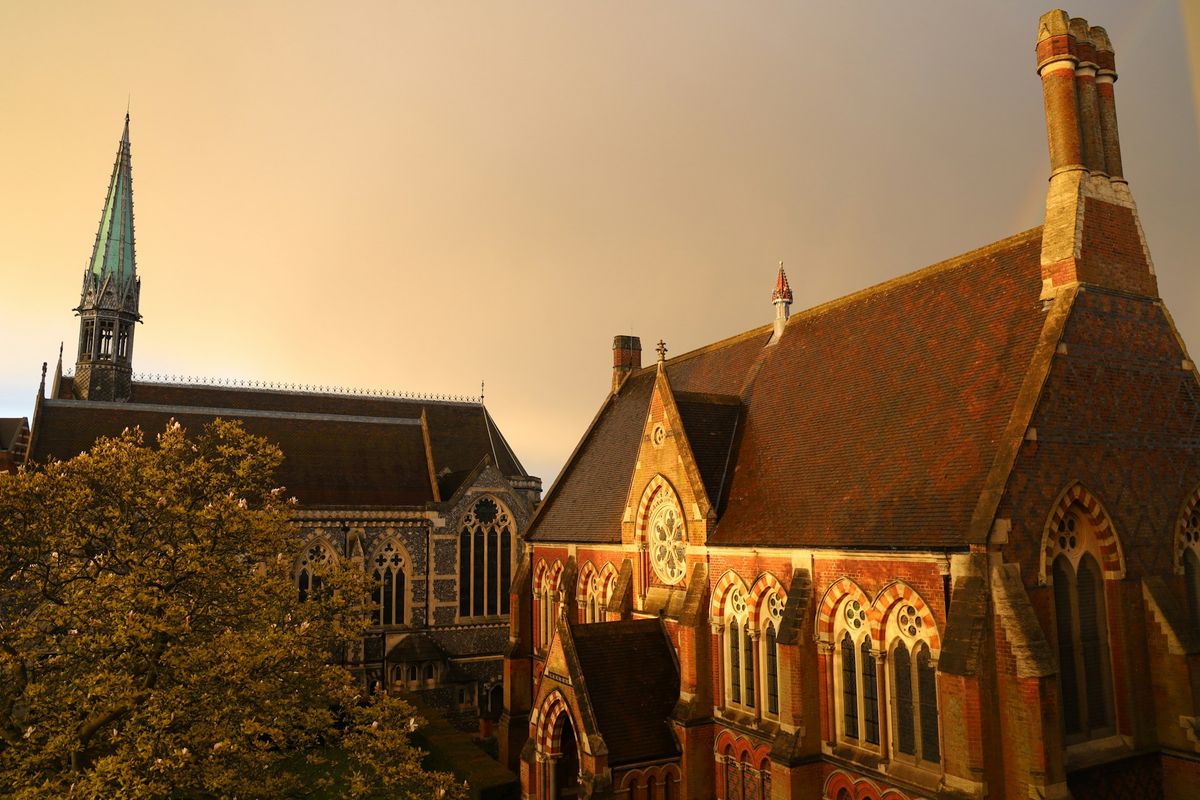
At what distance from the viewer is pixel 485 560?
41188 mm

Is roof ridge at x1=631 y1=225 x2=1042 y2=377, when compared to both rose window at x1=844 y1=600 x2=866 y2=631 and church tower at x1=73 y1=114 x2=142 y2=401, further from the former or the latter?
church tower at x1=73 y1=114 x2=142 y2=401

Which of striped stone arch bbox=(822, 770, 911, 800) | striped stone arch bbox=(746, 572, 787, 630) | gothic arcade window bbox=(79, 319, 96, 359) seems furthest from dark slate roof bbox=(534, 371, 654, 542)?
gothic arcade window bbox=(79, 319, 96, 359)

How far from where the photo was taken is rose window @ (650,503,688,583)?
2297 cm

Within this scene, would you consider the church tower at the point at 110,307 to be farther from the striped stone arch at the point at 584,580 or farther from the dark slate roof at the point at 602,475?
the striped stone arch at the point at 584,580

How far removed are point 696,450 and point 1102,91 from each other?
43.3 feet

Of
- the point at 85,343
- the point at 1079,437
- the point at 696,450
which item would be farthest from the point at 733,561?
the point at 85,343

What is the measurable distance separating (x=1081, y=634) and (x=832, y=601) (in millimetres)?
4725

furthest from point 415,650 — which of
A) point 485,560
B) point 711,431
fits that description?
point 711,431

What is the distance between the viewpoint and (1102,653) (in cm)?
1562

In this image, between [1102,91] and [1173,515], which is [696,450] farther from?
[1102,91]

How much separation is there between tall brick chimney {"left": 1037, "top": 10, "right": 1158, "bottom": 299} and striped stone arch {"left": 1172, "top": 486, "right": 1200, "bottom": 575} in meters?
4.63

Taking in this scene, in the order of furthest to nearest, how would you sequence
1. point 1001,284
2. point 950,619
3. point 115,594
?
1. point 1001,284
2. point 115,594
3. point 950,619

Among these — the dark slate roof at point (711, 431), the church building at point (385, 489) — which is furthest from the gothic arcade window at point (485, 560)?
the dark slate roof at point (711, 431)

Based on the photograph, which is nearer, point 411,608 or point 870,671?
point 870,671
